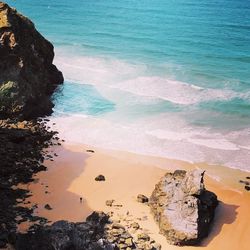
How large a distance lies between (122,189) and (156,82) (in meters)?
18.9

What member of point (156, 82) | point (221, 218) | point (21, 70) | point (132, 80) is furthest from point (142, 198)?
point (132, 80)

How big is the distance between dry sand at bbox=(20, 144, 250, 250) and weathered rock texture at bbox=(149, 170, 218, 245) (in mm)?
402

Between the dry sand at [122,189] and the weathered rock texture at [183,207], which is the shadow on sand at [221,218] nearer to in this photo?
the dry sand at [122,189]

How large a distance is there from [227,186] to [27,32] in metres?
17.3

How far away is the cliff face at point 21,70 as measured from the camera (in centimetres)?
2444

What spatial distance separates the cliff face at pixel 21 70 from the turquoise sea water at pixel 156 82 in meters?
1.96

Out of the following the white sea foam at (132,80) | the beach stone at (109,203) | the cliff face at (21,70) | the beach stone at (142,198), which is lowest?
the beach stone at (109,203)

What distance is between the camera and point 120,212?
1716cm

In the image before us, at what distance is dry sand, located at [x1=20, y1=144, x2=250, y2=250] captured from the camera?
16.6 meters

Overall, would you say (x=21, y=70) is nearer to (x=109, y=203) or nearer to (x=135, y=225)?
(x=109, y=203)

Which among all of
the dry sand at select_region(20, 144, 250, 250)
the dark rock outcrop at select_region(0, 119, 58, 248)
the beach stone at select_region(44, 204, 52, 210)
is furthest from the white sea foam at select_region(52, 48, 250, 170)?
the beach stone at select_region(44, 204, 52, 210)

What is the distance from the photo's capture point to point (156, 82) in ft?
120

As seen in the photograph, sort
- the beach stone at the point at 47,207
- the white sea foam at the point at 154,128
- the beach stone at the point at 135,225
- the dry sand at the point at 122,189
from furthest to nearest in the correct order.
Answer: the white sea foam at the point at 154,128
the beach stone at the point at 47,207
the dry sand at the point at 122,189
the beach stone at the point at 135,225

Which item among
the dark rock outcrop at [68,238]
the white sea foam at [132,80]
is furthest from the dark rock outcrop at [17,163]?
the white sea foam at [132,80]
